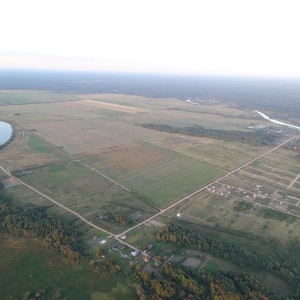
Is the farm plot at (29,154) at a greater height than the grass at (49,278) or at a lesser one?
greater

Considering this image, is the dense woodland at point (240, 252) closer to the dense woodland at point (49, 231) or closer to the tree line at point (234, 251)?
the tree line at point (234, 251)

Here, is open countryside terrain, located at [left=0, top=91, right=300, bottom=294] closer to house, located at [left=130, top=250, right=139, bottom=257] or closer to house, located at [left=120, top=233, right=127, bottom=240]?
house, located at [left=120, top=233, right=127, bottom=240]

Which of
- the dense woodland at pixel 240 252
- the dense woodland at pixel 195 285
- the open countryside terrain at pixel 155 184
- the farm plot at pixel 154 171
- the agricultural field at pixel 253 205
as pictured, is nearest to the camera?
the dense woodland at pixel 195 285

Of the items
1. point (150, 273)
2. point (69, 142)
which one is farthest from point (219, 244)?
point (69, 142)

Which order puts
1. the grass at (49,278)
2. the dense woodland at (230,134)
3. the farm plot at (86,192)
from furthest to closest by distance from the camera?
the dense woodland at (230,134)
the farm plot at (86,192)
the grass at (49,278)

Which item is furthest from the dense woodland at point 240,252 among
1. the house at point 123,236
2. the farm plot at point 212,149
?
the farm plot at point 212,149

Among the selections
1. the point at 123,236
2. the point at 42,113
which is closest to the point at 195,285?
the point at 123,236

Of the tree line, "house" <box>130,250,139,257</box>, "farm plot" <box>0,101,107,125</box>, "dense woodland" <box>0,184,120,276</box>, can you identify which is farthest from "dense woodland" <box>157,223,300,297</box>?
"farm plot" <box>0,101,107,125</box>

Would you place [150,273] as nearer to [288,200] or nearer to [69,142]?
[288,200]
